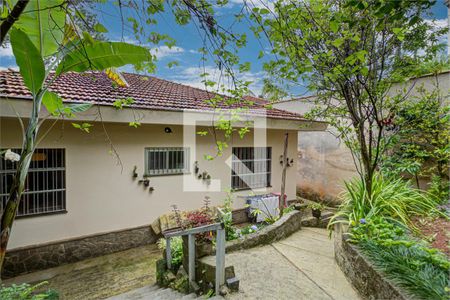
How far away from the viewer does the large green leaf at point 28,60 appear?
2066 millimetres

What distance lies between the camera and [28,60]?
2152mm

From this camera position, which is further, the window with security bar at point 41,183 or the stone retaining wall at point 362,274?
the window with security bar at point 41,183

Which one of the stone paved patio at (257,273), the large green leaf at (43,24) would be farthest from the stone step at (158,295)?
the large green leaf at (43,24)

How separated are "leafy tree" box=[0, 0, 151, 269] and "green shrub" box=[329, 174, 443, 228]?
4.26 metres

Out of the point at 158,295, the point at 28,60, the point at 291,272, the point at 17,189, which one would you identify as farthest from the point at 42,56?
the point at 291,272

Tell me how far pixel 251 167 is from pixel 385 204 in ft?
16.5

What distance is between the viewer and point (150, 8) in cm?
239

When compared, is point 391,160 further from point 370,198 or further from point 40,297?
point 40,297

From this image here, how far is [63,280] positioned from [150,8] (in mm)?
5773

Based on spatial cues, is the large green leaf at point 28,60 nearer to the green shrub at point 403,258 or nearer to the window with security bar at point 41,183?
the green shrub at point 403,258

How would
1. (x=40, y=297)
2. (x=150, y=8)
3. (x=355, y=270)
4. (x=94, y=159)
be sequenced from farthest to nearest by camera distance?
(x=94, y=159)
(x=355, y=270)
(x=40, y=297)
(x=150, y=8)

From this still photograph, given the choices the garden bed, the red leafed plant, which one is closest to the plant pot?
the garden bed

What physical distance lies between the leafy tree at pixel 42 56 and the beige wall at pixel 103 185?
129 inches

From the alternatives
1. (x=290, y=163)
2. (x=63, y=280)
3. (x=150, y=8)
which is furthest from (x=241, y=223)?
(x=150, y=8)
